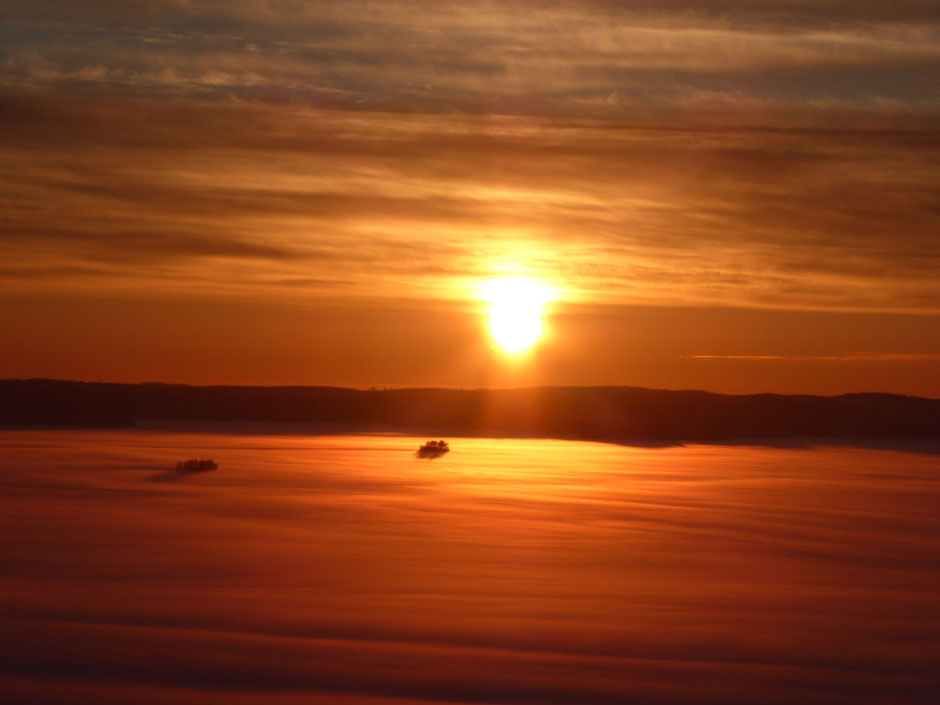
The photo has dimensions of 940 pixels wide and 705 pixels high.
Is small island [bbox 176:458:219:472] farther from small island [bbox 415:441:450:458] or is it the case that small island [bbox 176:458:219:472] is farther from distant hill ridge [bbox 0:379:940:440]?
distant hill ridge [bbox 0:379:940:440]

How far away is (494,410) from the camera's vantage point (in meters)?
60.7

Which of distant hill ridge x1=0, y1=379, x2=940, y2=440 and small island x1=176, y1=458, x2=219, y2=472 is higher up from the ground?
distant hill ridge x1=0, y1=379, x2=940, y2=440

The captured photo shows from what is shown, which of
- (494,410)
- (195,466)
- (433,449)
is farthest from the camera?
(494,410)

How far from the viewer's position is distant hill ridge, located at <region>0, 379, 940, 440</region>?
50.9 meters

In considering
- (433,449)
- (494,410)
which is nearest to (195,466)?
(433,449)

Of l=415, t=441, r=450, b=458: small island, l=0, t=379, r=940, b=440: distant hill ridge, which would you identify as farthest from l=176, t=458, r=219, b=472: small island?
l=0, t=379, r=940, b=440: distant hill ridge

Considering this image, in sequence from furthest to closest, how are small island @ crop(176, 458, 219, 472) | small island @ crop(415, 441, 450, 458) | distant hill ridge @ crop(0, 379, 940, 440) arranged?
distant hill ridge @ crop(0, 379, 940, 440)
small island @ crop(415, 441, 450, 458)
small island @ crop(176, 458, 219, 472)

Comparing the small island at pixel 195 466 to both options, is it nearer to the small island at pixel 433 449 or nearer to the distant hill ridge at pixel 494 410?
the small island at pixel 433 449

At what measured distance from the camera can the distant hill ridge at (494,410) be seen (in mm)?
→ 50906

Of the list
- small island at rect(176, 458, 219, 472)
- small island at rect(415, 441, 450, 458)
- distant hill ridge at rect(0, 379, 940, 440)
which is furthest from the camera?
distant hill ridge at rect(0, 379, 940, 440)

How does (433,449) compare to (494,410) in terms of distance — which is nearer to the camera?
(433,449)

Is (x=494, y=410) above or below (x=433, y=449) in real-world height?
above

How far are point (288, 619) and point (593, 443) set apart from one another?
2824 cm

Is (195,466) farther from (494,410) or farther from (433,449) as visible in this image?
(494,410)
